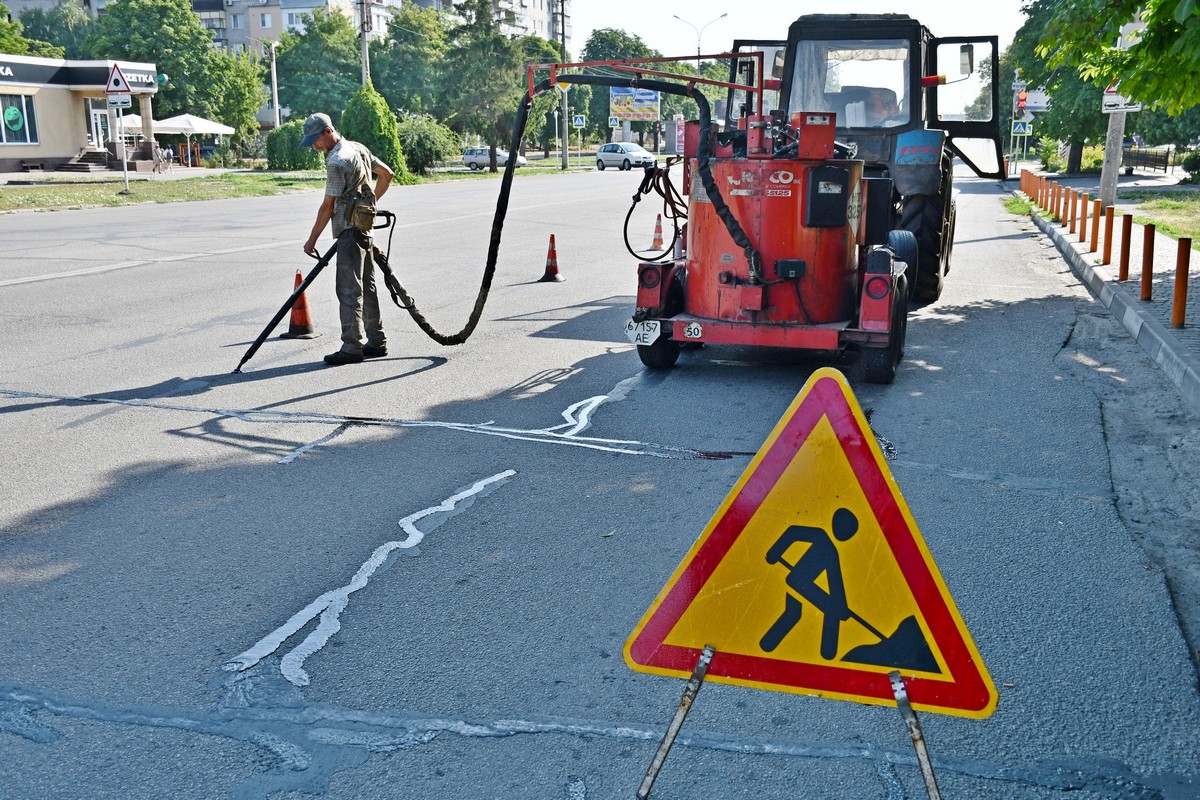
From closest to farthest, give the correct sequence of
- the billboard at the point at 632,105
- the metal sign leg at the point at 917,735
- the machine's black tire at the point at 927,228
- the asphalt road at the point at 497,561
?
the metal sign leg at the point at 917,735 → the asphalt road at the point at 497,561 → the machine's black tire at the point at 927,228 → the billboard at the point at 632,105

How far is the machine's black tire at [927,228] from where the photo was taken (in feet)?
35.9

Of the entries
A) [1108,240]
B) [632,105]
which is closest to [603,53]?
[632,105]

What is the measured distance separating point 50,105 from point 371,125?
15.4 metres

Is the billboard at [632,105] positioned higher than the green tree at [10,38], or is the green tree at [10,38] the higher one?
the green tree at [10,38]

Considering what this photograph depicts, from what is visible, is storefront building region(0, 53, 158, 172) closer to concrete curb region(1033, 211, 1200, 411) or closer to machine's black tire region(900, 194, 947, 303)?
concrete curb region(1033, 211, 1200, 411)

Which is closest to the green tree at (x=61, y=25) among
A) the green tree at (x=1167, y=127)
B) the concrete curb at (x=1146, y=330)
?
the green tree at (x=1167, y=127)

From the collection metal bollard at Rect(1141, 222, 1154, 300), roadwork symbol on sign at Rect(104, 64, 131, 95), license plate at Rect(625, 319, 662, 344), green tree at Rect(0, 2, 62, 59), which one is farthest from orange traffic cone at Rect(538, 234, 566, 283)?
green tree at Rect(0, 2, 62, 59)

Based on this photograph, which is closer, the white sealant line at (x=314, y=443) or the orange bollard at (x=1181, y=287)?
the white sealant line at (x=314, y=443)

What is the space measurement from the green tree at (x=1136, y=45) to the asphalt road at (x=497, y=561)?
223 centimetres

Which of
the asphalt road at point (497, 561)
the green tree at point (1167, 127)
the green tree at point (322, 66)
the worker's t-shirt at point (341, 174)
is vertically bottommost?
the asphalt road at point (497, 561)

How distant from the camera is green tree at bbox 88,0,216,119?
66875 mm

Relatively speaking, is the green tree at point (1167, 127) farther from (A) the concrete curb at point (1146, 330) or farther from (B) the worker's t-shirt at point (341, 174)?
(B) the worker's t-shirt at point (341, 174)

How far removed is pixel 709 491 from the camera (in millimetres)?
5812

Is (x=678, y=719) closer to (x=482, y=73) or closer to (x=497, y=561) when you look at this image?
(x=497, y=561)
